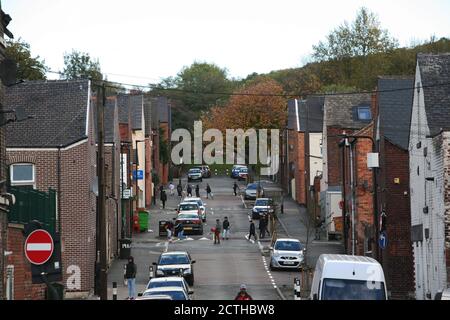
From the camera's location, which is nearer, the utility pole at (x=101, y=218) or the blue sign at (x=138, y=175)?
the utility pole at (x=101, y=218)

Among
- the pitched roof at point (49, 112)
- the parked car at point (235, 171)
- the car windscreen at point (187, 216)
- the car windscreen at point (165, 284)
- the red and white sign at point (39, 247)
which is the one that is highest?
the pitched roof at point (49, 112)

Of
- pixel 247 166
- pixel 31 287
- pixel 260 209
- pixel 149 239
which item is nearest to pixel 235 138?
pixel 247 166

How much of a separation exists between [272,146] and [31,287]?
80661 mm

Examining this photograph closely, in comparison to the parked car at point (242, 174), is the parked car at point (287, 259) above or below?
below

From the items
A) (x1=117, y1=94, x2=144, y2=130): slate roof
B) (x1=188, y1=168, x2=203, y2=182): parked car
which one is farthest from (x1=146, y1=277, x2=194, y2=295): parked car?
(x1=188, y1=168, x2=203, y2=182): parked car

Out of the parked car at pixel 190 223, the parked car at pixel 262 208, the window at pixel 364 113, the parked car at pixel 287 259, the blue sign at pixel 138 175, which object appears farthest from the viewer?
the parked car at pixel 262 208

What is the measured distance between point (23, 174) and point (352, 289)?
63.1 ft

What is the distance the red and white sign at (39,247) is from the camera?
23.5m

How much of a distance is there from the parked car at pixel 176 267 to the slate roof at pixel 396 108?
1049 centimetres

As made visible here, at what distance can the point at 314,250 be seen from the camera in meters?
63.9

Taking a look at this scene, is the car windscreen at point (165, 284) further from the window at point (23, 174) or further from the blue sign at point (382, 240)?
the window at point (23, 174)

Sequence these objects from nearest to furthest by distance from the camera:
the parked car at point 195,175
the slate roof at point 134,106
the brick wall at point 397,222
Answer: the brick wall at point 397,222, the slate roof at point 134,106, the parked car at point 195,175

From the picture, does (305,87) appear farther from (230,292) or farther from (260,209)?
(230,292)

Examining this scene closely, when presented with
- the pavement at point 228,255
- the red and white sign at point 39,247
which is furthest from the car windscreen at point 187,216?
the red and white sign at point 39,247
